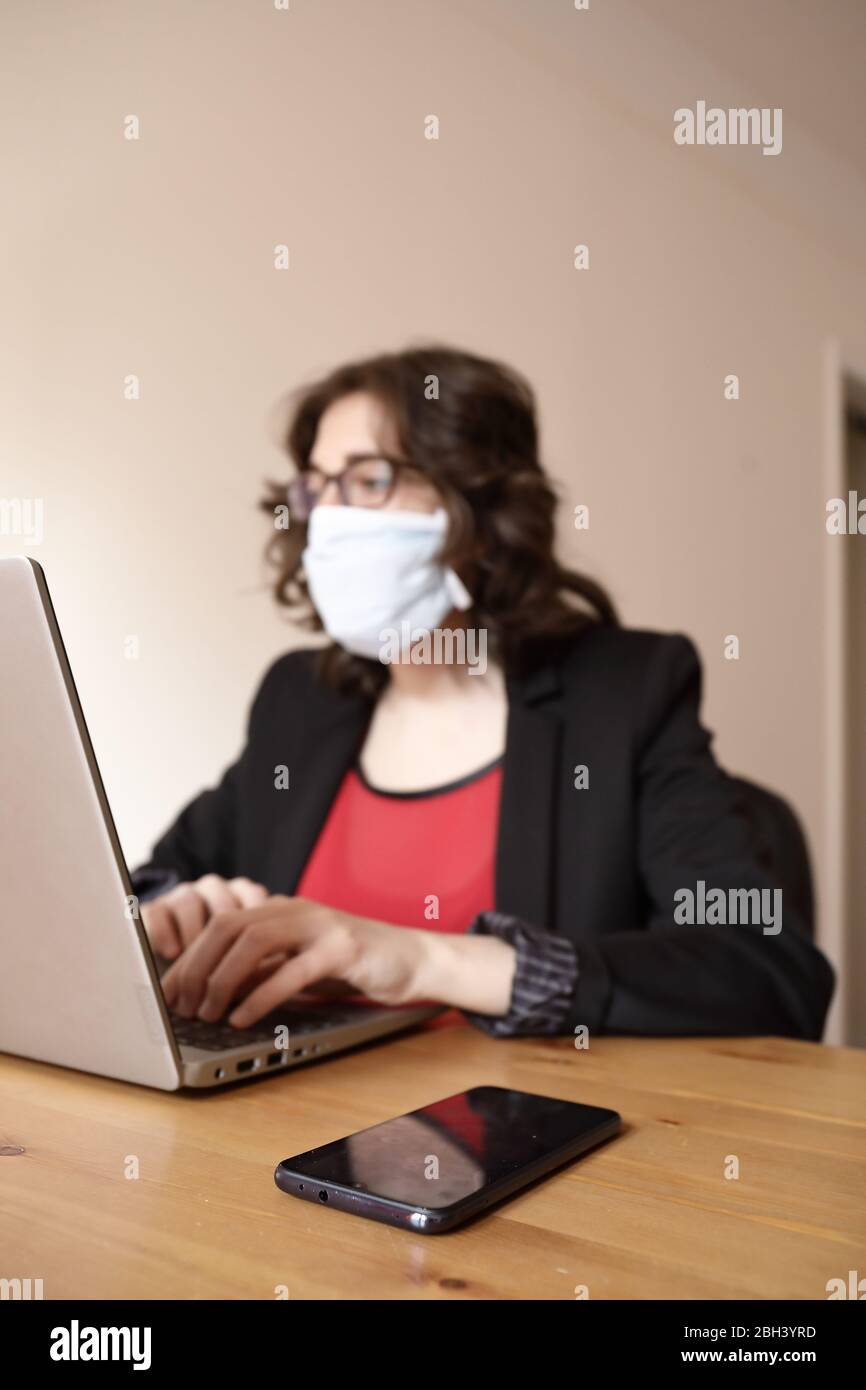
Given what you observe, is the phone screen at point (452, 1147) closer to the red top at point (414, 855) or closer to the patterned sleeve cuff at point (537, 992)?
the patterned sleeve cuff at point (537, 992)

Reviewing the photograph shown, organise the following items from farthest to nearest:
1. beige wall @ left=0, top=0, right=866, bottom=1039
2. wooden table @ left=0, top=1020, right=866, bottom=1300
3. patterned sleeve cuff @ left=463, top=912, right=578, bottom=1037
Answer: beige wall @ left=0, top=0, right=866, bottom=1039 < patterned sleeve cuff @ left=463, top=912, right=578, bottom=1037 < wooden table @ left=0, top=1020, right=866, bottom=1300

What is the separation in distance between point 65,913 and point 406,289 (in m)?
1.78

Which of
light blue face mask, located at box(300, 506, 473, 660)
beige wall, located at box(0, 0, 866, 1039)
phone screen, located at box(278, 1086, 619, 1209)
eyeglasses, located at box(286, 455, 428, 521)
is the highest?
beige wall, located at box(0, 0, 866, 1039)

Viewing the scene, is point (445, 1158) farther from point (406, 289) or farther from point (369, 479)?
point (406, 289)

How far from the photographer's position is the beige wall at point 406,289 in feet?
5.62

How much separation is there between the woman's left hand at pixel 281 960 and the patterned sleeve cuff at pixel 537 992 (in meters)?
0.07

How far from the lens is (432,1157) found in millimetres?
513

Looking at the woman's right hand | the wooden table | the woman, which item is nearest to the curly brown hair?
the woman

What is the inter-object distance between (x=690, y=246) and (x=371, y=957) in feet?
8.17

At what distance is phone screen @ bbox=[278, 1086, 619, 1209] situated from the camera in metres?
0.48

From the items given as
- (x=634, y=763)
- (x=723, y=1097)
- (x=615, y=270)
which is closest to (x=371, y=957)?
(x=723, y=1097)

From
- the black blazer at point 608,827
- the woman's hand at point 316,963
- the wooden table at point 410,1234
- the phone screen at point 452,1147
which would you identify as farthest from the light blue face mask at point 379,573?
the phone screen at point 452,1147

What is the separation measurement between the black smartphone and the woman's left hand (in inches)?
8.2

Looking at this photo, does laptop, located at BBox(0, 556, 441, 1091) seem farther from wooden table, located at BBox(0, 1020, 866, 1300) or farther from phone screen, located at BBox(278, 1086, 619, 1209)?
phone screen, located at BBox(278, 1086, 619, 1209)
